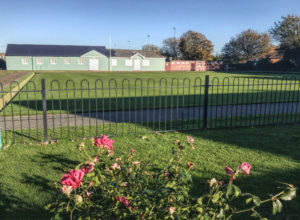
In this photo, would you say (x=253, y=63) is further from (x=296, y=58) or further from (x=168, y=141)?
(x=168, y=141)

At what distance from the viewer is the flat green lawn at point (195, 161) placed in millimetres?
3734

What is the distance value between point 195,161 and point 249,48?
68.3 metres

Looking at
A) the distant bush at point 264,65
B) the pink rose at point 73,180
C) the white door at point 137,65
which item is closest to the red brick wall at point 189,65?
the white door at point 137,65

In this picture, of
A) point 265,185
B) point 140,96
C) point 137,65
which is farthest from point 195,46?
point 265,185

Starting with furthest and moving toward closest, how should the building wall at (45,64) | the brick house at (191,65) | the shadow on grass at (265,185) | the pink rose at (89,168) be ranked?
the brick house at (191,65), the building wall at (45,64), the shadow on grass at (265,185), the pink rose at (89,168)

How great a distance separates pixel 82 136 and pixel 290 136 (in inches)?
197

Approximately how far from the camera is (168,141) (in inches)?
248

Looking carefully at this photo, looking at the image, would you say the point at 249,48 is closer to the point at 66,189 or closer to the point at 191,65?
the point at 191,65

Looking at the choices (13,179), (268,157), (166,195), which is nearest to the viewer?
(166,195)

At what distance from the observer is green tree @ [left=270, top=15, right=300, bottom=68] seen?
2076 inches

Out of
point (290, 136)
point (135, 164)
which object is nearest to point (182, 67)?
point (290, 136)

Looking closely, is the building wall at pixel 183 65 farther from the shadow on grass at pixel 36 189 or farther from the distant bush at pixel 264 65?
the shadow on grass at pixel 36 189

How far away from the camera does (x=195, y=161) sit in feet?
16.7

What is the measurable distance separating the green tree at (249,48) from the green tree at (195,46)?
16.4 ft
